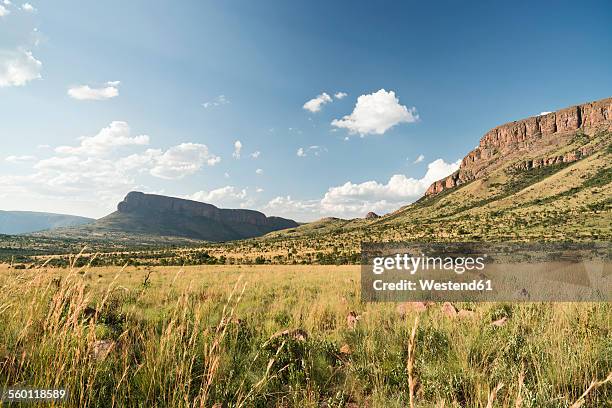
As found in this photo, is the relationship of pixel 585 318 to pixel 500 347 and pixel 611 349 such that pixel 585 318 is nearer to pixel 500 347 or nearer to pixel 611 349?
pixel 611 349

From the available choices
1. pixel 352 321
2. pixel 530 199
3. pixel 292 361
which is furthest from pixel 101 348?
pixel 530 199

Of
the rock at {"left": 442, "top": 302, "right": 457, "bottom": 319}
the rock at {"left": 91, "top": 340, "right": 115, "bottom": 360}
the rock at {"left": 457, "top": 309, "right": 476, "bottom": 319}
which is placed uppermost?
the rock at {"left": 91, "top": 340, "right": 115, "bottom": 360}

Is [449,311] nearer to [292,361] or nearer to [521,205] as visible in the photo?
[292,361]

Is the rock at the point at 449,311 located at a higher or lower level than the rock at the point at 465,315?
lower

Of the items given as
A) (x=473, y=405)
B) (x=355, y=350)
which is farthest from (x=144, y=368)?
(x=473, y=405)

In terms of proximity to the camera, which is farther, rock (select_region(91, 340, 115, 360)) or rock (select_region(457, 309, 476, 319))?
rock (select_region(457, 309, 476, 319))

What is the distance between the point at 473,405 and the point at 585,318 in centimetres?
303

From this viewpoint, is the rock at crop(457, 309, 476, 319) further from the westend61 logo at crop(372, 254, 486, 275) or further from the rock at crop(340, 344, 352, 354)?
the westend61 logo at crop(372, 254, 486, 275)

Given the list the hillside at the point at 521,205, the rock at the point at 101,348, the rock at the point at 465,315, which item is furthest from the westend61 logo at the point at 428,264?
the hillside at the point at 521,205

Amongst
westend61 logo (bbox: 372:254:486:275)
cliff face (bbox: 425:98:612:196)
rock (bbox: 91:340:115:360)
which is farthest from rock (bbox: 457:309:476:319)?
cliff face (bbox: 425:98:612:196)

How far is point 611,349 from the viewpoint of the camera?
3439 mm

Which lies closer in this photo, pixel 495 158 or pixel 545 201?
pixel 545 201

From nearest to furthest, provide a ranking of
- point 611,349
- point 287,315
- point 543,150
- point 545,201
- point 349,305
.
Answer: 1. point 611,349
2. point 287,315
3. point 349,305
4. point 545,201
5. point 543,150

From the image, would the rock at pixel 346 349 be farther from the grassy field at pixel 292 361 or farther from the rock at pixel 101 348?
the rock at pixel 101 348
